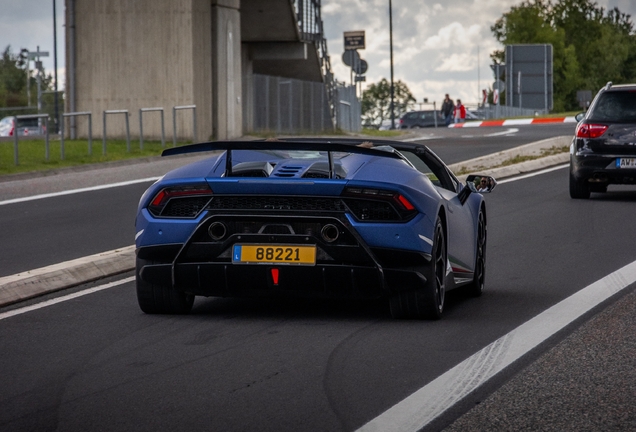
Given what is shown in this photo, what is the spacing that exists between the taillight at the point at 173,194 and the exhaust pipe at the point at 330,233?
2.27ft

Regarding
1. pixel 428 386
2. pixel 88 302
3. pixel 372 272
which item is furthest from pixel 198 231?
pixel 428 386

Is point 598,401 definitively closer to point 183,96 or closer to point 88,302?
point 88,302

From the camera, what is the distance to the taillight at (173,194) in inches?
288

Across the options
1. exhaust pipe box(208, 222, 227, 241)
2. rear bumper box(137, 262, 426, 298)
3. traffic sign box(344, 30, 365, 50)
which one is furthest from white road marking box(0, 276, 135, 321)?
traffic sign box(344, 30, 365, 50)

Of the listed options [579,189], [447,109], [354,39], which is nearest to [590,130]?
[579,189]

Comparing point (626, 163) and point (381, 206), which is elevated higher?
point (381, 206)

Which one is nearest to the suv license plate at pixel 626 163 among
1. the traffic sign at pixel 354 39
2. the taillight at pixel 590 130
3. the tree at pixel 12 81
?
the taillight at pixel 590 130

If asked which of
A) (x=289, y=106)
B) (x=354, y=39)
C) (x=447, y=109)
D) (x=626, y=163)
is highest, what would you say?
(x=354, y=39)

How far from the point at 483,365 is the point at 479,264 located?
111 inches

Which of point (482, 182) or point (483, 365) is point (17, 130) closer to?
point (482, 182)

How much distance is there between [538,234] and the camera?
514 inches

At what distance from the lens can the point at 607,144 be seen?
17422mm

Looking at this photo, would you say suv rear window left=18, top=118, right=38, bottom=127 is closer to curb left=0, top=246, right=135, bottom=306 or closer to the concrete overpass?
the concrete overpass

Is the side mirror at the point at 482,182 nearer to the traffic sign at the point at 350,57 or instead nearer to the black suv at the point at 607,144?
the black suv at the point at 607,144
